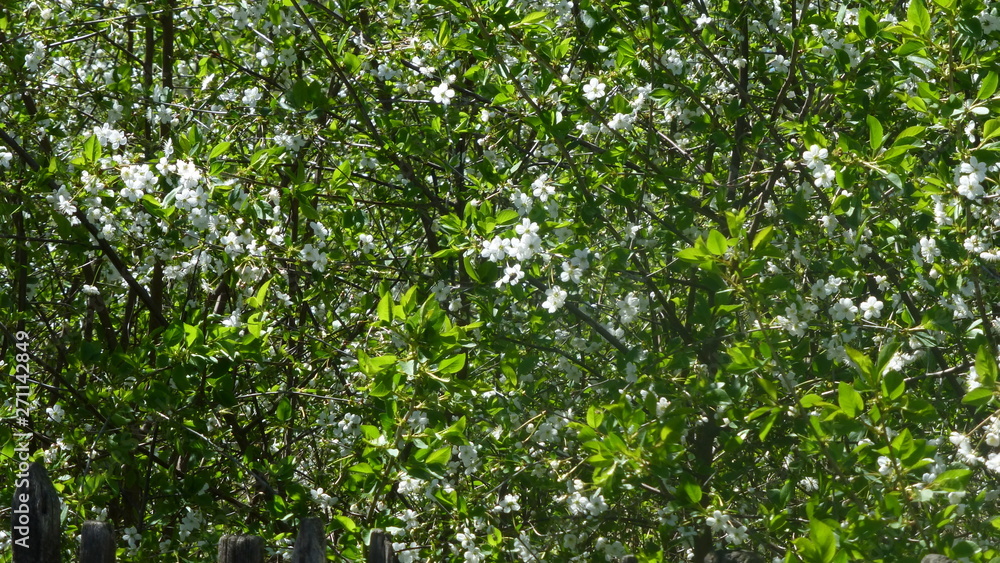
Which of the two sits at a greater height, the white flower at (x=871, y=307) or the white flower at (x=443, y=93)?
the white flower at (x=443, y=93)

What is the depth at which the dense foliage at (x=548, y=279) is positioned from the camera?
2.23m

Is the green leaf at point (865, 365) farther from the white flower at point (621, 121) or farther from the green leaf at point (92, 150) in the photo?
the green leaf at point (92, 150)

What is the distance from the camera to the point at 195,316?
2859 mm

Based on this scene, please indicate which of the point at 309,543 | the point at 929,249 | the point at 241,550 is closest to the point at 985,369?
the point at 929,249

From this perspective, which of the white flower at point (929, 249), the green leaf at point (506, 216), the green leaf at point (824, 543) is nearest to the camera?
the green leaf at point (824, 543)

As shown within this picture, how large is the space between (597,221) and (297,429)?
1556 millimetres

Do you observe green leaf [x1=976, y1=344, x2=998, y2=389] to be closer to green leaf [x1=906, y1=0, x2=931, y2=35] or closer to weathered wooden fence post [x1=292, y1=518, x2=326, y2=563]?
green leaf [x1=906, y1=0, x2=931, y2=35]

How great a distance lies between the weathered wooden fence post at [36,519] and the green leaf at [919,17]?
2.32 meters

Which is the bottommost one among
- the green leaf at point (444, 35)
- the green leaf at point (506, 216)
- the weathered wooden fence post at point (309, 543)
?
the weathered wooden fence post at point (309, 543)

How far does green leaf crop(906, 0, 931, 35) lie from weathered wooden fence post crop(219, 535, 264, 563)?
1932 mm

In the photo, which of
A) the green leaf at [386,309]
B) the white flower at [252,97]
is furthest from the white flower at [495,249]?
the white flower at [252,97]

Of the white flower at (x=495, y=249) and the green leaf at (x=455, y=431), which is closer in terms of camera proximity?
the green leaf at (x=455, y=431)

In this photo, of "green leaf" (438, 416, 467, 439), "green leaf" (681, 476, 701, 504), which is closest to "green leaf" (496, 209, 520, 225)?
"green leaf" (438, 416, 467, 439)

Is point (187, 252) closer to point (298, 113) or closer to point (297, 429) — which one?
point (298, 113)
